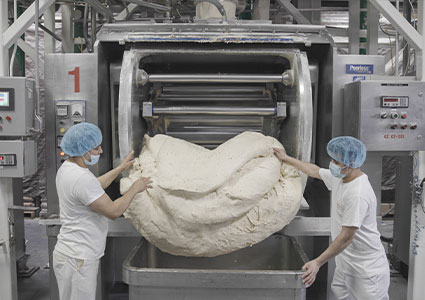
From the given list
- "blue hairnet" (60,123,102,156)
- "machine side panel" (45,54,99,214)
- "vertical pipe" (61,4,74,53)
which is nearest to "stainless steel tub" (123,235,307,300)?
"blue hairnet" (60,123,102,156)

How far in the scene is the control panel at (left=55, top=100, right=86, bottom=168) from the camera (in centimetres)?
213

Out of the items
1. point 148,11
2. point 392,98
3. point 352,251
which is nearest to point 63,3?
point 148,11

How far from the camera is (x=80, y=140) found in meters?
1.70

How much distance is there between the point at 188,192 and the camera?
1742 mm

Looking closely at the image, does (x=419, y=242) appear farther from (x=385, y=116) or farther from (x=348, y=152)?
(x=348, y=152)

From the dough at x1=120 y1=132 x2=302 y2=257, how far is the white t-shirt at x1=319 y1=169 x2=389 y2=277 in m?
0.23

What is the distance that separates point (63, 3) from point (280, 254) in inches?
103

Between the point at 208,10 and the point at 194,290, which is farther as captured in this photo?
the point at 208,10

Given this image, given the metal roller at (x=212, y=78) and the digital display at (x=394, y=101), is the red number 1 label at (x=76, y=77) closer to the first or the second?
the metal roller at (x=212, y=78)

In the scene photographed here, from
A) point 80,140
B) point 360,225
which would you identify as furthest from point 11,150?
point 360,225

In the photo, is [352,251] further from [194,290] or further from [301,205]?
[194,290]

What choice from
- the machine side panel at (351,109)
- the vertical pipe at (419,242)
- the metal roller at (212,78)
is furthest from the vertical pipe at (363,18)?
the metal roller at (212,78)

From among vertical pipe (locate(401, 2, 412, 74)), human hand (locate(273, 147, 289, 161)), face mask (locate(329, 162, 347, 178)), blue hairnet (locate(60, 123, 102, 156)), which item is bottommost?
face mask (locate(329, 162, 347, 178))

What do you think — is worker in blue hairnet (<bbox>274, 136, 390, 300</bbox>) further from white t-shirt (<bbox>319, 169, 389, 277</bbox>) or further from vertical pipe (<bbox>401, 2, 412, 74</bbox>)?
vertical pipe (<bbox>401, 2, 412, 74</bbox>)
